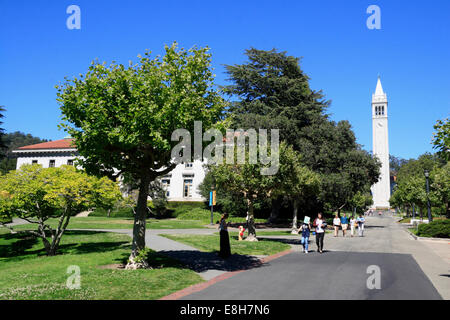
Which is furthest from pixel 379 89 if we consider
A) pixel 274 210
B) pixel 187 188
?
pixel 274 210

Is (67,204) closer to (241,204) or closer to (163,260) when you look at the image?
(163,260)

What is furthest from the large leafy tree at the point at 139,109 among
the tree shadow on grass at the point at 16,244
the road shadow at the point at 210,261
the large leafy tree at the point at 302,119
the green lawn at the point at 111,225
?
the large leafy tree at the point at 302,119

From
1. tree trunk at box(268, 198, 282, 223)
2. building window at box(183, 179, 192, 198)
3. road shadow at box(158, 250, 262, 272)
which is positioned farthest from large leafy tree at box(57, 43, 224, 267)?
building window at box(183, 179, 192, 198)

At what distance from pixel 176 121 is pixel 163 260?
588 cm

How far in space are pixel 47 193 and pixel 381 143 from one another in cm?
13409

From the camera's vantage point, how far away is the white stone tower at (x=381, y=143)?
12600 cm

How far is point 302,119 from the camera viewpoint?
3975 centimetres

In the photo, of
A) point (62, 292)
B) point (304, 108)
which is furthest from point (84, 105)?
point (304, 108)

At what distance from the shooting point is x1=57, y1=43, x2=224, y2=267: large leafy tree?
1032 cm

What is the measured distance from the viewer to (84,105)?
35.5ft

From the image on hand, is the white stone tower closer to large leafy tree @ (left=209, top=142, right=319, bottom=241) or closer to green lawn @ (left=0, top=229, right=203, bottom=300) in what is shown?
large leafy tree @ (left=209, top=142, right=319, bottom=241)

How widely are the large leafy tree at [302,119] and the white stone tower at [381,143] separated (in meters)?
94.2

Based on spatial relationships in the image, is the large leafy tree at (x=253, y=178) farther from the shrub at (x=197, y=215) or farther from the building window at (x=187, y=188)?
the building window at (x=187, y=188)

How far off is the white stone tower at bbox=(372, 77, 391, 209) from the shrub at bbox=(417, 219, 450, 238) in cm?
10580
